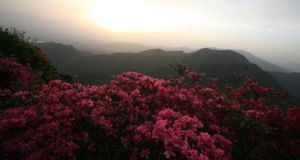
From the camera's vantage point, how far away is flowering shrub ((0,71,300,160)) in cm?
691

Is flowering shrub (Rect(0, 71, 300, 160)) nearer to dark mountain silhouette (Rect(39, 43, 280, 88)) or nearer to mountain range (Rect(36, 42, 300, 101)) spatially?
mountain range (Rect(36, 42, 300, 101))

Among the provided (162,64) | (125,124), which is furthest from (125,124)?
(162,64)

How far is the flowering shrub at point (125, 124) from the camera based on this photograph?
691 centimetres

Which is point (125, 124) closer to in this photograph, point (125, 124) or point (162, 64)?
point (125, 124)

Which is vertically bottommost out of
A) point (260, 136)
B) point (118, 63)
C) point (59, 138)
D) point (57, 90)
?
point (118, 63)

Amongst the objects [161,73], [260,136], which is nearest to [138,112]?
[260,136]

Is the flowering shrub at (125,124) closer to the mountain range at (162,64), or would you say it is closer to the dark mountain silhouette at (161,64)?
the mountain range at (162,64)

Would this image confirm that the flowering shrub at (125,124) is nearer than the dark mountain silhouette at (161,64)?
Yes

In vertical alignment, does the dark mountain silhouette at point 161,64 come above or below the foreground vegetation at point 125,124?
below

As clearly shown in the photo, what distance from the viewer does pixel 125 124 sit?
8.46 metres

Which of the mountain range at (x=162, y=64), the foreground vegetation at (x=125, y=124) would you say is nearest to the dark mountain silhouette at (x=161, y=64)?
the mountain range at (x=162, y=64)

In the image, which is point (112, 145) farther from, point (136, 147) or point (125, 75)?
point (125, 75)

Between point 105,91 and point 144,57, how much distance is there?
16084cm

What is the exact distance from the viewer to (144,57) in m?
170
